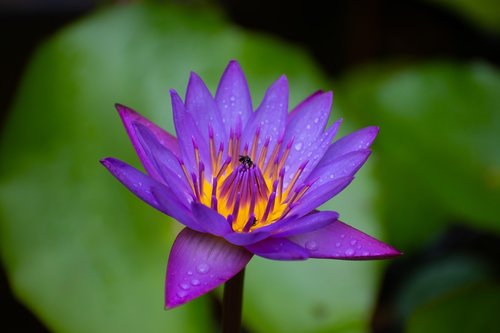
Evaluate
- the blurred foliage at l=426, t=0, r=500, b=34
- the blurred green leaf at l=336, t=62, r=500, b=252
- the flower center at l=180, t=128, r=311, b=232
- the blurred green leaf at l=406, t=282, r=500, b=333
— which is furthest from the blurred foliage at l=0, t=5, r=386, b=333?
the blurred foliage at l=426, t=0, r=500, b=34

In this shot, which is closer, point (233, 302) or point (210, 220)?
point (210, 220)

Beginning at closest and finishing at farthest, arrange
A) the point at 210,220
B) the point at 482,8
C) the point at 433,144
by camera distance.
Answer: the point at 210,220, the point at 433,144, the point at 482,8

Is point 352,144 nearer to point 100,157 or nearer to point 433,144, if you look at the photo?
point 100,157

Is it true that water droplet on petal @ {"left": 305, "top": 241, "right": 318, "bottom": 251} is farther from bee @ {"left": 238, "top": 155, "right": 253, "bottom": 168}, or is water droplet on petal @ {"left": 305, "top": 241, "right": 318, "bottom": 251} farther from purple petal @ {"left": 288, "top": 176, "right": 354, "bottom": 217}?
bee @ {"left": 238, "top": 155, "right": 253, "bottom": 168}

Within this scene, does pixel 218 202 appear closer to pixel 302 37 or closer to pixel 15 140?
pixel 15 140

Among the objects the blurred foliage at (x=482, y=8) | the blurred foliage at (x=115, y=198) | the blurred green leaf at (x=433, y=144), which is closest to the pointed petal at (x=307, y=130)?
the blurred foliage at (x=115, y=198)

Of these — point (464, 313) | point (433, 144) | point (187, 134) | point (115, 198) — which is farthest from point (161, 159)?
point (433, 144)
